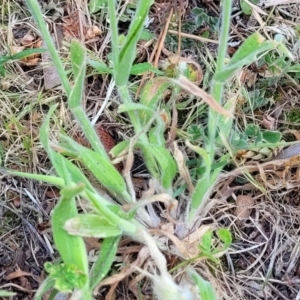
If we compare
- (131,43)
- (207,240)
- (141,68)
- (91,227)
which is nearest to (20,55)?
(141,68)

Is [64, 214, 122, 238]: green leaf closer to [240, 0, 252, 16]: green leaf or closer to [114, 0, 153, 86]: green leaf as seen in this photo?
[114, 0, 153, 86]: green leaf

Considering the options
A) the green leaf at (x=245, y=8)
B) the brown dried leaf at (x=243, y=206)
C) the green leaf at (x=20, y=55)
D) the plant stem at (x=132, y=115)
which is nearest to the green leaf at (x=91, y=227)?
the plant stem at (x=132, y=115)

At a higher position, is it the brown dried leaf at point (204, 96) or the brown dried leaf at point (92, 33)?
the brown dried leaf at point (204, 96)

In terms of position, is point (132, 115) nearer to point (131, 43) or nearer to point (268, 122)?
point (131, 43)

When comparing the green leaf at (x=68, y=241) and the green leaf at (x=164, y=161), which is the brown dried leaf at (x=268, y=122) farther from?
the green leaf at (x=68, y=241)

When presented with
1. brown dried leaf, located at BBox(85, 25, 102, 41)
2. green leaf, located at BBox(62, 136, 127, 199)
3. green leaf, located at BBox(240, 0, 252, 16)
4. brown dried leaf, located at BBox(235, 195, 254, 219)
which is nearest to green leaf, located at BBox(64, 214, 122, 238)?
green leaf, located at BBox(62, 136, 127, 199)

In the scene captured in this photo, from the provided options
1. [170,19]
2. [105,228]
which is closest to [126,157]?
[105,228]
